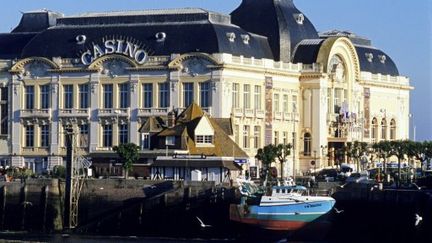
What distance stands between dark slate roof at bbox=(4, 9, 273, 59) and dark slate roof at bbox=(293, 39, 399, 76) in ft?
13.7

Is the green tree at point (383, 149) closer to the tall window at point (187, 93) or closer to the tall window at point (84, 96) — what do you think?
the tall window at point (187, 93)

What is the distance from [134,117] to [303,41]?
21.9 metres

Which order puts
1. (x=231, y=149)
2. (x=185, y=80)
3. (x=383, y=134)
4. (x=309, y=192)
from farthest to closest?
(x=383, y=134) < (x=185, y=80) < (x=231, y=149) < (x=309, y=192)

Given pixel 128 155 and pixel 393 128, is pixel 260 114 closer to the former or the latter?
pixel 128 155

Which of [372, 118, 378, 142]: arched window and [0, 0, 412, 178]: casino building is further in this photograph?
[372, 118, 378, 142]: arched window

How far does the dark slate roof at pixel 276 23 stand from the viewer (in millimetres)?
166125

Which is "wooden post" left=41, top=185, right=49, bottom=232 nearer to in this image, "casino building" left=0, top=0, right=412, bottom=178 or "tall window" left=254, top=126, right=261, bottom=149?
"casino building" left=0, top=0, right=412, bottom=178

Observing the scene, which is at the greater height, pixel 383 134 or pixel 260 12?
pixel 260 12

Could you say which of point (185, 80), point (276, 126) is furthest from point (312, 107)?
point (185, 80)

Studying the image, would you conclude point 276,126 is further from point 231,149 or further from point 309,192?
point 309,192

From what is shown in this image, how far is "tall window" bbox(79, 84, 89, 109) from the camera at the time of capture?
161m

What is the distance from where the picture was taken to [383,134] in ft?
614

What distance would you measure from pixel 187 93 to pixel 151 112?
13.8 ft

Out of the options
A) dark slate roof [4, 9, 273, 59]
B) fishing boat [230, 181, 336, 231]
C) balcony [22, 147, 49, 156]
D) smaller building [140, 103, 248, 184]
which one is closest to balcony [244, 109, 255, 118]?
dark slate roof [4, 9, 273, 59]
